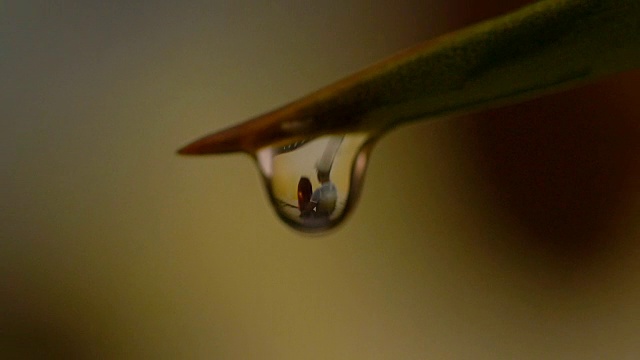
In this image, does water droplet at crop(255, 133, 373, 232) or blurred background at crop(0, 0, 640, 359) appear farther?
blurred background at crop(0, 0, 640, 359)

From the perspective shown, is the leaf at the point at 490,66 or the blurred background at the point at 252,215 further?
the blurred background at the point at 252,215

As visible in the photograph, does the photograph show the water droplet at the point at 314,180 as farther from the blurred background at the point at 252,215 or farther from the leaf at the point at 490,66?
the blurred background at the point at 252,215

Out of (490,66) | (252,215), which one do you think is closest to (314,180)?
(490,66)

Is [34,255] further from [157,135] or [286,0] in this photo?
[286,0]

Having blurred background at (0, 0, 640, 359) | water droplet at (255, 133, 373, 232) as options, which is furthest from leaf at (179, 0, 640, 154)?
blurred background at (0, 0, 640, 359)

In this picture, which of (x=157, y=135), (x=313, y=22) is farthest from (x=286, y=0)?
(x=157, y=135)

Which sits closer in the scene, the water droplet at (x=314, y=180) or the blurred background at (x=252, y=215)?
the water droplet at (x=314, y=180)

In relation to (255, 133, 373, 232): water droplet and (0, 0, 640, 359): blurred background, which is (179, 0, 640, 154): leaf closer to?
(255, 133, 373, 232): water droplet

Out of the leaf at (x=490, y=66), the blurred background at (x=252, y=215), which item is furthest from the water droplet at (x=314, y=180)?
the blurred background at (x=252, y=215)
